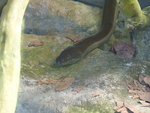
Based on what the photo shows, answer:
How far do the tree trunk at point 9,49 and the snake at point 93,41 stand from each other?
2124 mm

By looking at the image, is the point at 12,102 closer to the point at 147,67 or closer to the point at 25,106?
the point at 25,106

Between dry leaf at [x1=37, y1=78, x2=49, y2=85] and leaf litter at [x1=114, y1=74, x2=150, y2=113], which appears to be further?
dry leaf at [x1=37, y1=78, x2=49, y2=85]

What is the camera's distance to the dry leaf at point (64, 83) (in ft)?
10.6

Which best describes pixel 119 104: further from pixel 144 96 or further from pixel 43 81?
pixel 43 81

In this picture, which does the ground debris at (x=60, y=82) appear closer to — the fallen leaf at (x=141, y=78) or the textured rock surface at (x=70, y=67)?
the textured rock surface at (x=70, y=67)

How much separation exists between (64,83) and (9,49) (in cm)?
162

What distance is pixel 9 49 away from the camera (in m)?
1.77

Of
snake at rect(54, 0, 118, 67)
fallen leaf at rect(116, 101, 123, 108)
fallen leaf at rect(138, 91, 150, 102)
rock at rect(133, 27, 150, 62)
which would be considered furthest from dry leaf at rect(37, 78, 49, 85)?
rock at rect(133, 27, 150, 62)

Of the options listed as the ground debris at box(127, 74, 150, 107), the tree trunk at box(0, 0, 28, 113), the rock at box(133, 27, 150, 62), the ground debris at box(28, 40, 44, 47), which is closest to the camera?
the tree trunk at box(0, 0, 28, 113)

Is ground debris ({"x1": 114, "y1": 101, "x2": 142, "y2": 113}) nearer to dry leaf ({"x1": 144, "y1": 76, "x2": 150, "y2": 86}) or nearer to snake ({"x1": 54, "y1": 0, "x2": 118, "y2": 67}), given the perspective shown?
dry leaf ({"x1": 144, "y1": 76, "x2": 150, "y2": 86})

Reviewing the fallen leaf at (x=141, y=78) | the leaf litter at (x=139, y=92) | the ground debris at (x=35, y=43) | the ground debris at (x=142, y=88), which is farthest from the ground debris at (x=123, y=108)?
the ground debris at (x=35, y=43)

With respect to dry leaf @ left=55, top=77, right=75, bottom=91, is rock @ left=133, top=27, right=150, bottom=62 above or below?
above

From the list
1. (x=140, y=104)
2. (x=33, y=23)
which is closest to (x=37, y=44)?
(x=33, y=23)

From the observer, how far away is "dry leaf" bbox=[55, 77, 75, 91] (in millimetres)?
3225
